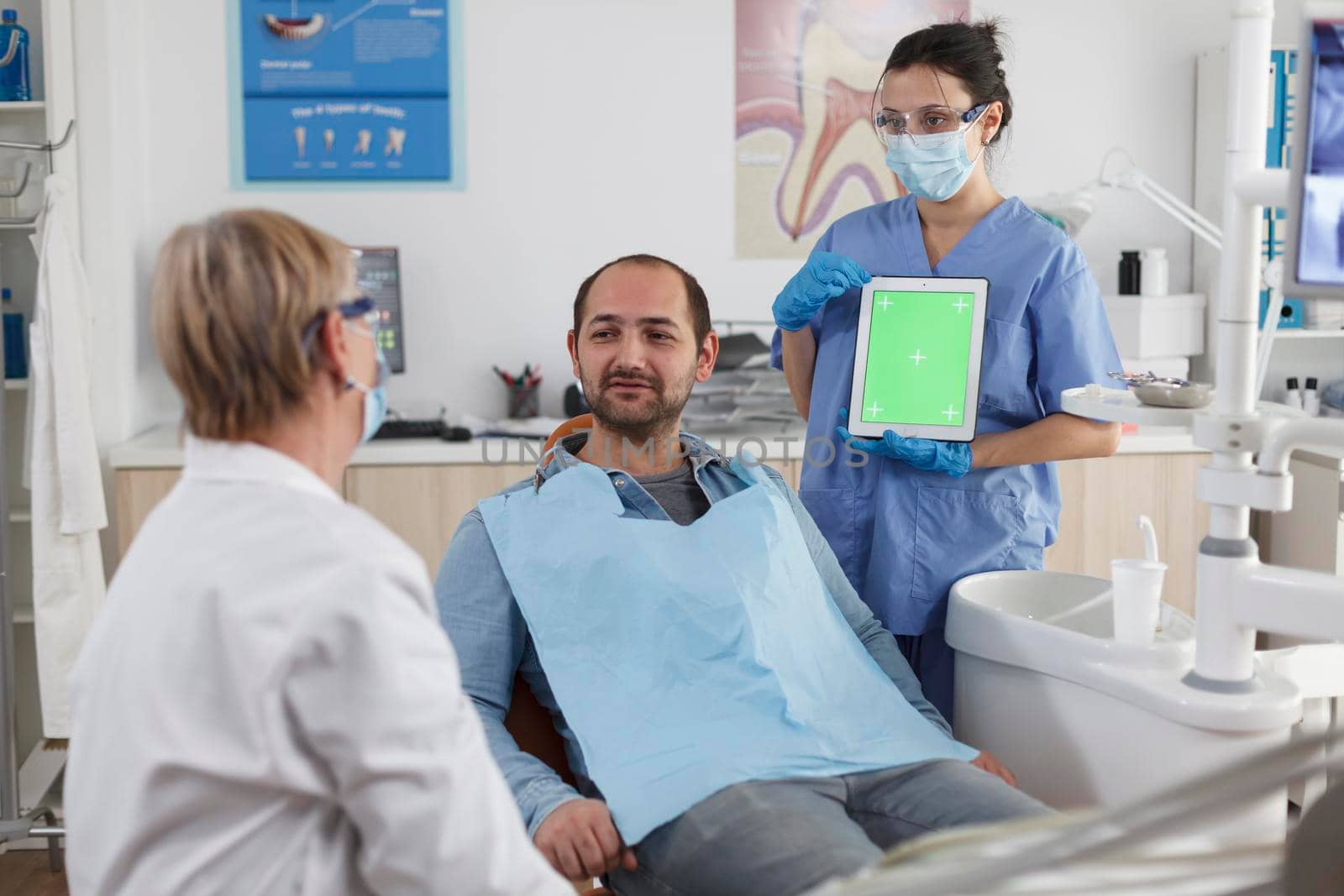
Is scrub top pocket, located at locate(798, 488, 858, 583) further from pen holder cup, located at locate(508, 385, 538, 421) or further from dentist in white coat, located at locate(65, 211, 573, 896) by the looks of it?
pen holder cup, located at locate(508, 385, 538, 421)

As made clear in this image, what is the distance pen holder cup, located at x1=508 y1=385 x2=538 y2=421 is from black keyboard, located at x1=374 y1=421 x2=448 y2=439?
233mm

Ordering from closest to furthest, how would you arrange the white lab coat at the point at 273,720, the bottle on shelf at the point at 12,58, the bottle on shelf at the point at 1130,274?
the white lab coat at the point at 273,720 → the bottle on shelf at the point at 12,58 → the bottle on shelf at the point at 1130,274

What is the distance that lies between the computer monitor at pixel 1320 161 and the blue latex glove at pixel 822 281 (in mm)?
806

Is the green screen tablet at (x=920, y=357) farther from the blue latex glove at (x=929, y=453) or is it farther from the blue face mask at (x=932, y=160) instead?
the blue face mask at (x=932, y=160)

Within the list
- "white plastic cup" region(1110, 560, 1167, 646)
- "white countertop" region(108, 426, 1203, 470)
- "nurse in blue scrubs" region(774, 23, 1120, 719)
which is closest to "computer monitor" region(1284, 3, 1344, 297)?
"white plastic cup" region(1110, 560, 1167, 646)

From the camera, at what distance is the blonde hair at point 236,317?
2.82 ft

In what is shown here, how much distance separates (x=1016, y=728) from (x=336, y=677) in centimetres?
100

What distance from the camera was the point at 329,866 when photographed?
2.78 feet

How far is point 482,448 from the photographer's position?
2902 mm

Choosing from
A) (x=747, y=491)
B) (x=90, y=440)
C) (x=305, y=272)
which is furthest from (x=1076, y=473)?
(x=305, y=272)

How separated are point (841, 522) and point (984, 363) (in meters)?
0.33

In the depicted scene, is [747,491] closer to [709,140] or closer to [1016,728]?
[1016,728]

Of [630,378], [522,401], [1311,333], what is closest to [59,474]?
[522,401]

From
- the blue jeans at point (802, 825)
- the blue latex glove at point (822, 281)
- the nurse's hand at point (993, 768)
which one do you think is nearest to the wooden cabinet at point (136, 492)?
the blue latex glove at point (822, 281)
